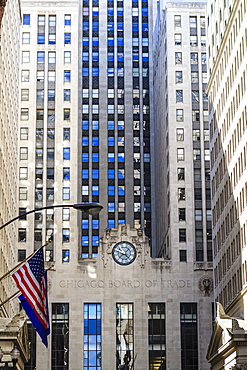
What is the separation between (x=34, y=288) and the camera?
4188 centimetres

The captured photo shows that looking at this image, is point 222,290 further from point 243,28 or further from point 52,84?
point 52,84

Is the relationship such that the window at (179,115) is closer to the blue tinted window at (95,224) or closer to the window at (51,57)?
the window at (51,57)

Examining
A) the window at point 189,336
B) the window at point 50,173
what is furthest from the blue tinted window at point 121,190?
the window at point 189,336

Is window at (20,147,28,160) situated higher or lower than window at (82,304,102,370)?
higher

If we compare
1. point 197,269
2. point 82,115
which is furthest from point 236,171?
point 82,115

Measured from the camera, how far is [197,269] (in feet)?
385

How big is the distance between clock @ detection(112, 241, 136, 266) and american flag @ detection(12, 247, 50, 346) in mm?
73368

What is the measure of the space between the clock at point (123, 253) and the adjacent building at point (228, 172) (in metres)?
27.4

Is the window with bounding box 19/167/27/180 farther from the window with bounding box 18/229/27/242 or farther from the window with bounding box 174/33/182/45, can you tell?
the window with bounding box 174/33/182/45

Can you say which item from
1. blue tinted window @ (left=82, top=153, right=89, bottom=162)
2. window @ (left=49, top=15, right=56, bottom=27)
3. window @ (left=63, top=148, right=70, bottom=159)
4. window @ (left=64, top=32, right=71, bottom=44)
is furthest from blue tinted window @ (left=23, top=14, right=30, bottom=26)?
blue tinted window @ (left=82, top=153, right=89, bottom=162)

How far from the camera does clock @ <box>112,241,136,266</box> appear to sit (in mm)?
118000

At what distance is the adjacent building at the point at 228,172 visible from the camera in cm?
7588

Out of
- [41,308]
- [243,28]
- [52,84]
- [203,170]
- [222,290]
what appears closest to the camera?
[41,308]

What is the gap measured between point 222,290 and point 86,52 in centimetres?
8010
